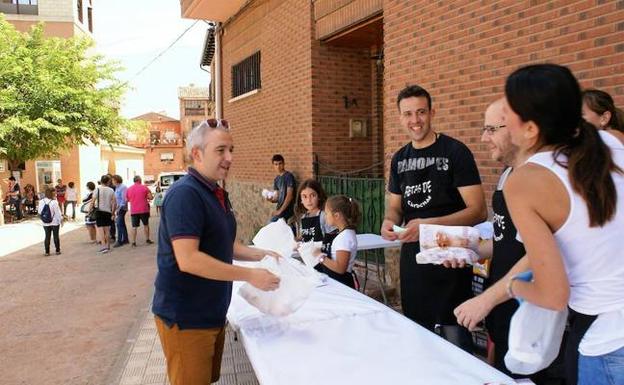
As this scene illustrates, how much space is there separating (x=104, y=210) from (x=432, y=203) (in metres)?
11.0

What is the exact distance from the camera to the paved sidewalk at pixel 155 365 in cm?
431

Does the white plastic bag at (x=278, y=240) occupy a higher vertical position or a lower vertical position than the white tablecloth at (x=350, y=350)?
higher

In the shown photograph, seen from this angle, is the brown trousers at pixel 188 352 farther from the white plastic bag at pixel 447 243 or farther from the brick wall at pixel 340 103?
the brick wall at pixel 340 103

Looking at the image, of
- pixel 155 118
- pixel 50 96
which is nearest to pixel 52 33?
pixel 50 96

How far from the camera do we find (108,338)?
5.78 metres

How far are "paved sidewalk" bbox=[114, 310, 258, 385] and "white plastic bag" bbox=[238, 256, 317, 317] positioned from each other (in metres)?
1.71

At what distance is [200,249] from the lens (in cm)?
241

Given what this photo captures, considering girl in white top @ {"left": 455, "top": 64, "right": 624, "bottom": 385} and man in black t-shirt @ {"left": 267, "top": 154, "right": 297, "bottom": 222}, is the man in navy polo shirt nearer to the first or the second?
girl in white top @ {"left": 455, "top": 64, "right": 624, "bottom": 385}

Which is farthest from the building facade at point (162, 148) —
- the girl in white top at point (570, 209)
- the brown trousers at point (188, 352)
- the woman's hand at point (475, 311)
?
the girl in white top at point (570, 209)

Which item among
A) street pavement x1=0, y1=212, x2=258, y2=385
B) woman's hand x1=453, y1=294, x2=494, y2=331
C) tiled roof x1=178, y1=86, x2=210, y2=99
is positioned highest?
tiled roof x1=178, y1=86, x2=210, y2=99

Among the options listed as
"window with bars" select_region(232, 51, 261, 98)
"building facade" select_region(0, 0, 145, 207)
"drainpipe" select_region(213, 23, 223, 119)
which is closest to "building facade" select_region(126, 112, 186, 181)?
"building facade" select_region(0, 0, 145, 207)

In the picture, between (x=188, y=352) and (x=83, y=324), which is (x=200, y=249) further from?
(x=83, y=324)

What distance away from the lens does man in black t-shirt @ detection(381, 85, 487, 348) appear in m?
2.98

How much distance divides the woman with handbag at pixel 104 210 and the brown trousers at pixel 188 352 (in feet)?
34.8
